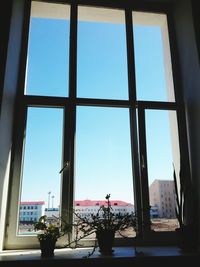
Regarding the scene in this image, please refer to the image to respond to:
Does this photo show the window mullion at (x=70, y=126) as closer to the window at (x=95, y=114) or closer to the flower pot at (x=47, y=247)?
the window at (x=95, y=114)

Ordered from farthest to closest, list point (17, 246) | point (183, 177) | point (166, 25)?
point (166, 25), point (183, 177), point (17, 246)

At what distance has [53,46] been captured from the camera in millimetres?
2770

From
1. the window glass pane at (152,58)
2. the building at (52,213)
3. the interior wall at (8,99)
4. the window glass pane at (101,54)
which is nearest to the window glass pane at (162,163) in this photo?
the window glass pane at (152,58)

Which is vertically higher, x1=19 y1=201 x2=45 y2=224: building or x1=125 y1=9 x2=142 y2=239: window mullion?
x1=125 y1=9 x2=142 y2=239: window mullion

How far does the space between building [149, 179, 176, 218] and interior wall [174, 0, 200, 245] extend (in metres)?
0.22

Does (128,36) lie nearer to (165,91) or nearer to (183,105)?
(165,91)

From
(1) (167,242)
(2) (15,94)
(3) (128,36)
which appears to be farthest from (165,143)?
(2) (15,94)

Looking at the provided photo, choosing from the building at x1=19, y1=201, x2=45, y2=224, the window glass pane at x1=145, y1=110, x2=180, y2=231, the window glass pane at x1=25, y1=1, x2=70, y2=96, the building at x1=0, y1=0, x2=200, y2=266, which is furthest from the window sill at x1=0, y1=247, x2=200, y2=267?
the window glass pane at x1=25, y1=1, x2=70, y2=96

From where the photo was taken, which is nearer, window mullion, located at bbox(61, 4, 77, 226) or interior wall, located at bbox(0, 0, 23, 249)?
interior wall, located at bbox(0, 0, 23, 249)

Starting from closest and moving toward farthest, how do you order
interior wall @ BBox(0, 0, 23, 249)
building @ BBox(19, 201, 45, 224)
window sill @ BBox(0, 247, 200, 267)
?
window sill @ BBox(0, 247, 200, 267) → interior wall @ BBox(0, 0, 23, 249) → building @ BBox(19, 201, 45, 224)

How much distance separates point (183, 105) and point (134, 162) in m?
0.78

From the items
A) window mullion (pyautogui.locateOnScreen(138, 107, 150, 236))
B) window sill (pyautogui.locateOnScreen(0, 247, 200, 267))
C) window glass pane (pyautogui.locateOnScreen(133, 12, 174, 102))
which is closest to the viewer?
window sill (pyautogui.locateOnScreen(0, 247, 200, 267))

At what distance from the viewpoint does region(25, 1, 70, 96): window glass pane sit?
8.58ft

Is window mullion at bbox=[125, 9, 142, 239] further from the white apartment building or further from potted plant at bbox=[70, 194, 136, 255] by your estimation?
potted plant at bbox=[70, 194, 136, 255]
